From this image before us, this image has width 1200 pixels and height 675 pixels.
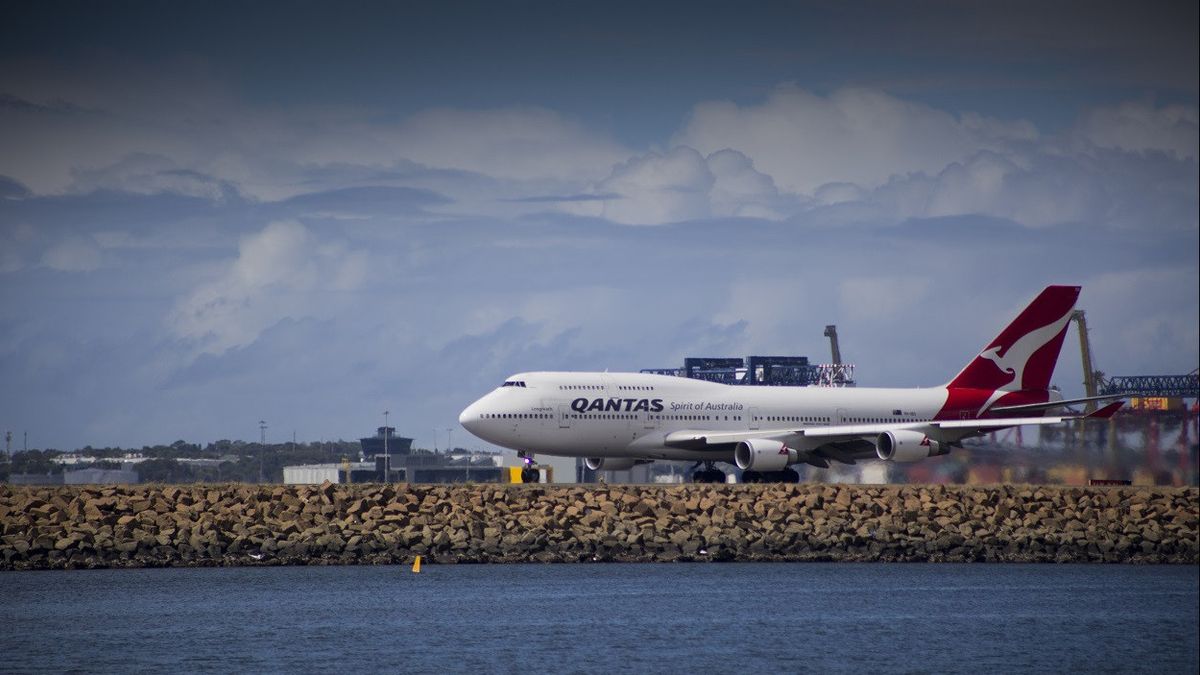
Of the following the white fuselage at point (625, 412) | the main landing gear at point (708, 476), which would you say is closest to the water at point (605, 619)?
the white fuselage at point (625, 412)

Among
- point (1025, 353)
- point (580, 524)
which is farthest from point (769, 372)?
point (580, 524)

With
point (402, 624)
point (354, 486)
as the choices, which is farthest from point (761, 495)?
point (402, 624)

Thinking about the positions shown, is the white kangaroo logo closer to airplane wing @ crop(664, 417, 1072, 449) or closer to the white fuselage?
airplane wing @ crop(664, 417, 1072, 449)

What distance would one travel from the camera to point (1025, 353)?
7912 cm

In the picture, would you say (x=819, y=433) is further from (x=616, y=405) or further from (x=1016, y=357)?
(x=1016, y=357)

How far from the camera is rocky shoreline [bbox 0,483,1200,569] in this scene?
185 ft

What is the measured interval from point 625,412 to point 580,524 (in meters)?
9.40

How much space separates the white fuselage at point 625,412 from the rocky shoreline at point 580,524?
207 inches

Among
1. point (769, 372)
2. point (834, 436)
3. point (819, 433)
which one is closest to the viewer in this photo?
point (819, 433)

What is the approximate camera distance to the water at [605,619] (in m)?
42.6

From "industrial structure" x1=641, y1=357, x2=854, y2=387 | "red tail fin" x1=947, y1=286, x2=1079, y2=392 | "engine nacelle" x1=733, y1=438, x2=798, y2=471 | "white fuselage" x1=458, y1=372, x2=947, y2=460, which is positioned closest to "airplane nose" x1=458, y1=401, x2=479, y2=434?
"white fuselage" x1=458, y1=372, x2=947, y2=460

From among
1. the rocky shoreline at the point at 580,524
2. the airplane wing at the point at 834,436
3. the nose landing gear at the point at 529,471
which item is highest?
the airplane wing at the point at 834,436

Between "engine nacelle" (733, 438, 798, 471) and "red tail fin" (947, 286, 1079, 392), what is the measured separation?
13417 millimetres

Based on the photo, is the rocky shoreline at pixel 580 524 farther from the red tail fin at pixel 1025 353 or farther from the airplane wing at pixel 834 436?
the red tail fin at pixel 1025 353
